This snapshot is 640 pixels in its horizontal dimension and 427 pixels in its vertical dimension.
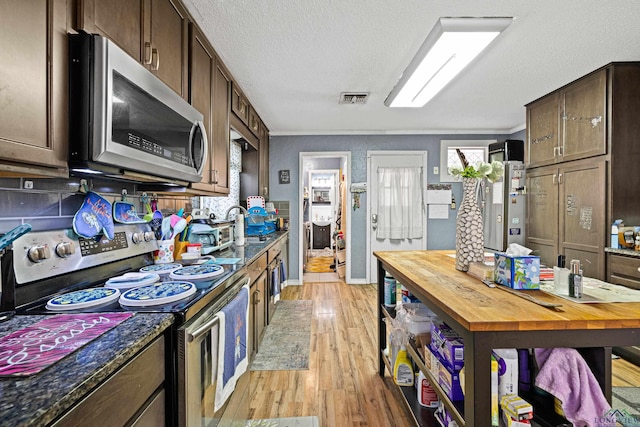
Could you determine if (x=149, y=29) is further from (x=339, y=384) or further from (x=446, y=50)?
(x=339, y=384)

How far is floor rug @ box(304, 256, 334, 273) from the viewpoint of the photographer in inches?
230

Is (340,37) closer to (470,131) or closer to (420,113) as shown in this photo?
(420,113)

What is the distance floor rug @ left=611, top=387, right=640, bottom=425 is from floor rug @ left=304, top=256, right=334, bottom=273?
4121mm

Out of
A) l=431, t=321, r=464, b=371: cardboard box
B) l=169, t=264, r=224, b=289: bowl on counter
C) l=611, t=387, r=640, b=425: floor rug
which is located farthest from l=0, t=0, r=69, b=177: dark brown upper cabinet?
l=611, t=387, r=640, b=425: floor rug

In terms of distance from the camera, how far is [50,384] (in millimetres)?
580

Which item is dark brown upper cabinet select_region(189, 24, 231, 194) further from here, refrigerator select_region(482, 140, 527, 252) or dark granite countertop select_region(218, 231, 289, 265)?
refrigerator select_region(482, 140, 527, 252)

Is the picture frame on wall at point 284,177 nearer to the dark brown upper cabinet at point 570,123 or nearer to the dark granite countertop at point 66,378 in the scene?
the dark brown upper cabinet at point 570,123

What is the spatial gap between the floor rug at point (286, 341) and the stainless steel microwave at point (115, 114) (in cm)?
169

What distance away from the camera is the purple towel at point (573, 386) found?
1.04m

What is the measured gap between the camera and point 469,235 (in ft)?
5.21

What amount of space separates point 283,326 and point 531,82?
11.1 ft

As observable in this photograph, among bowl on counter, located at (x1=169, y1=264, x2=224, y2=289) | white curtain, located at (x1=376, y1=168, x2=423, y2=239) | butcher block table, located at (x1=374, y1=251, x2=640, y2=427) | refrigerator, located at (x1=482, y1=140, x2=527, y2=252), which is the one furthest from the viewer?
white curtain, located at (x1=376, y1=168, x2=423, y2=239)

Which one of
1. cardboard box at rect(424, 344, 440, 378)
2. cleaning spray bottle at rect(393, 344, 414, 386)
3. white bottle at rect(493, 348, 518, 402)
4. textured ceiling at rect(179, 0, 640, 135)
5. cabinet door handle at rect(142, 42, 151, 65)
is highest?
textured ceiling at rect(179, 0, 640, 135)

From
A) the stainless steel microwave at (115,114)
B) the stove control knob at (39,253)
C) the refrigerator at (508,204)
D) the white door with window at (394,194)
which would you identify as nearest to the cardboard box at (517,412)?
the stainless steel microwave at (115,114)
